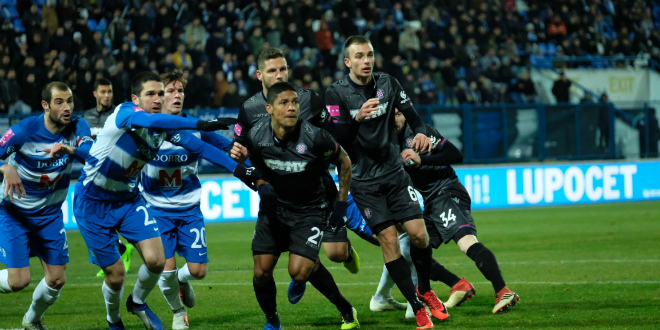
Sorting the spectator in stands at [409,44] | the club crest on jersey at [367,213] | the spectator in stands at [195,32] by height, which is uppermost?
the spectator in stands at [195,32]

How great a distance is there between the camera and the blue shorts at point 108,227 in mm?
7285

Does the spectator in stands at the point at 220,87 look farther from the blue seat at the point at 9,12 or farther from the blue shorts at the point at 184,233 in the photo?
the blue shorts at the point at 184,233

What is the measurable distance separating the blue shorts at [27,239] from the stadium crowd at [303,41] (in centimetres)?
1103

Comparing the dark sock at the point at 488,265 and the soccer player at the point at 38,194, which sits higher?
the soccer player at the point at 38,194

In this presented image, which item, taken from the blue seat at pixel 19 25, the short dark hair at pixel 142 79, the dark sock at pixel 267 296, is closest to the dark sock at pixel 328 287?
the dark sock at pixel 267 296

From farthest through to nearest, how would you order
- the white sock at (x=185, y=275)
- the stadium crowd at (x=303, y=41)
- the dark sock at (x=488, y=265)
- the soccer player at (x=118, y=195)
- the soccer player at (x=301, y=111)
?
the stadium crowd at (x=303, y=41) < the white sock at (x=185, y=275) < the dark sock at (x=488, y=265) < the soccer player at (x=301, y=111) < the soccer player at (x=118, y=195)

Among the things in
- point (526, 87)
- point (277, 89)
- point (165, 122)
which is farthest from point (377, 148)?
point (526, 87)

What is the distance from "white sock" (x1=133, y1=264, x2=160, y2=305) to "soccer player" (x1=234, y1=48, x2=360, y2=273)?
4.61ft

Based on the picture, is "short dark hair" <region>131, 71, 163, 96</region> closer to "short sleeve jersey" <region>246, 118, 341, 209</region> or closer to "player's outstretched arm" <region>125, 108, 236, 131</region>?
"player's outstretched arm" <region>125, 108, 236, 131</region>

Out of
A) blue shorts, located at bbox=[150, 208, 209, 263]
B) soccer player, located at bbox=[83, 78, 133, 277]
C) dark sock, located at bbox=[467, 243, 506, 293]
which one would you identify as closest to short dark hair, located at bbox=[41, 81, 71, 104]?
blue shorts, located at bbox=[150, 208, 209, 263]

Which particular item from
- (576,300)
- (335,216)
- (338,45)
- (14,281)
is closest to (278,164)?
(335,216)

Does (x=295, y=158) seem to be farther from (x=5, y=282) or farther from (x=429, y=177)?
(x=5, y=282)

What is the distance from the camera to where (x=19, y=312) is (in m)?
9.02

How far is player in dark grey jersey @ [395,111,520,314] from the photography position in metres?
8.13
